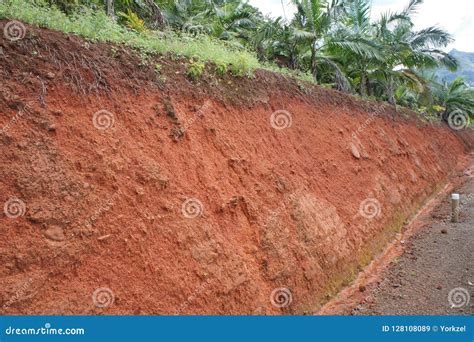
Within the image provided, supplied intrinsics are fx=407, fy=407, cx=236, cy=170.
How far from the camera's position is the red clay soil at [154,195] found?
469 cm

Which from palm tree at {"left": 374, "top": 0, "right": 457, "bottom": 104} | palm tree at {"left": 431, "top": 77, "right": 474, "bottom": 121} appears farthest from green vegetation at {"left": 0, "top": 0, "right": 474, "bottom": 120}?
palm tree at {"left": 431, "top": 77, "right": 474, "bottom": 121}

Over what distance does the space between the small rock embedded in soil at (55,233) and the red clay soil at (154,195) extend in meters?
0.01

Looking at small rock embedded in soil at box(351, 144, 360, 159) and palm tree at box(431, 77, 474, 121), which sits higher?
→ palm tree at box(431, 77, 474, 121)

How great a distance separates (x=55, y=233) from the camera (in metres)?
4.70

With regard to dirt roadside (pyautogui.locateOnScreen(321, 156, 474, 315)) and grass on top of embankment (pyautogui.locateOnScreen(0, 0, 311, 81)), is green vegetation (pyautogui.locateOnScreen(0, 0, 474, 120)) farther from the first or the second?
dirt roadside (pyautogui.locateOnScreen(321, 156, 474, 315))

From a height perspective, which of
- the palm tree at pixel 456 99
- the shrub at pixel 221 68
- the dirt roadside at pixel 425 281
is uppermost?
the palm tree at pixel 456 99

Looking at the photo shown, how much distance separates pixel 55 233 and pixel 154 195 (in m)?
1.47

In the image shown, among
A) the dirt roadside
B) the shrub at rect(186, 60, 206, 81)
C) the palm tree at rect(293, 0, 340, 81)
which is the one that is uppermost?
the palm tree at rect(293, 0, 340, 81)

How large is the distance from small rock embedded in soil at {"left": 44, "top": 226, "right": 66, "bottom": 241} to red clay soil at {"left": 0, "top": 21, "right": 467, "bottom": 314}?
0.01 metres

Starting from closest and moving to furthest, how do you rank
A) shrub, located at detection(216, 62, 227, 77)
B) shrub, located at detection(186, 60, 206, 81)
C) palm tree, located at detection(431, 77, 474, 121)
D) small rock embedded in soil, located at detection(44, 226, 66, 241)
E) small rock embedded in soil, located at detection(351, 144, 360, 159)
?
small rock embedded in soil, located at detection(44, 226, 66, 241)
shrub, located at detection(186, 60, 206, 81)
shrub, located at detection(216, 62, 227, 77)
small rock embedded in soil, located at detection(351, 144, 360, 159)
palm tree, located at detection(431, 77, 474, 121)

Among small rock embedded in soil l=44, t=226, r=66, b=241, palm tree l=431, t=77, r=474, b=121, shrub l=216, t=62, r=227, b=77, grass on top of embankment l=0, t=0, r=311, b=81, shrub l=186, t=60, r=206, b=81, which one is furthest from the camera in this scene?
palm tree l=431, t=77, r=474, b=121

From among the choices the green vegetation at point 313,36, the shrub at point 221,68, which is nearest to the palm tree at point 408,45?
the green vegetation at point 313,36

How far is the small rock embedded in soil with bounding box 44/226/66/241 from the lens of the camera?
4656 mm

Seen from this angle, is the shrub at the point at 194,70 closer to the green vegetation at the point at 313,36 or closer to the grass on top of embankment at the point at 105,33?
the grass on top of embankment at the point at 105,33
